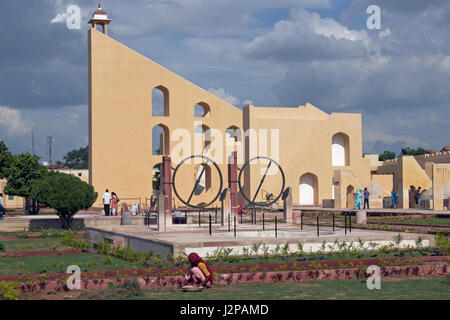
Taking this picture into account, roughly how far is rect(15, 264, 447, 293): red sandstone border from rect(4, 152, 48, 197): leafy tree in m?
24.4

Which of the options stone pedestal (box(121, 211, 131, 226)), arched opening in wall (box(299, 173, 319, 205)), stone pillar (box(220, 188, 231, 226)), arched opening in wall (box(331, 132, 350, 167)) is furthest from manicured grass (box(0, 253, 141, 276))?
arched opening in wall (box(331, 132, 350, 167))

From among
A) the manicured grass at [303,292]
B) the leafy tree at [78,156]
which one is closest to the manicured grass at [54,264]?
the manicured grass at [303,292]

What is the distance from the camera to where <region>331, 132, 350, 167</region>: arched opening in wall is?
39844 millimetres

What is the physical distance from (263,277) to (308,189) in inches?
1156

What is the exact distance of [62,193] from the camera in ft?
65.3

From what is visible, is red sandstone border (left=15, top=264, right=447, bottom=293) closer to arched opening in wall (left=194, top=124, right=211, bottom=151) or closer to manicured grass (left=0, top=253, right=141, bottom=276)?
manicured grass (left=0, top=253, right=141, bottom=276)

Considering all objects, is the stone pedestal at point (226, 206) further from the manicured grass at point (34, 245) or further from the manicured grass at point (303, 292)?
the manicured grass at point (303, 292)

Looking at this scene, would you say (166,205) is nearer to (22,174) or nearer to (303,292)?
(303,292)

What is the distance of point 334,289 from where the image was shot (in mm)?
9031

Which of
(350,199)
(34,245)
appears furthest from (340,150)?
(34,245)

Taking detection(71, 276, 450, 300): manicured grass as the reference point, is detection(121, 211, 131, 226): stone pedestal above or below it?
above

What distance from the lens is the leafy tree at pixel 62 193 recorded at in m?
19.9

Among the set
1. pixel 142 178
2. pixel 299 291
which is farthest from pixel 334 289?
pixel 142 178
